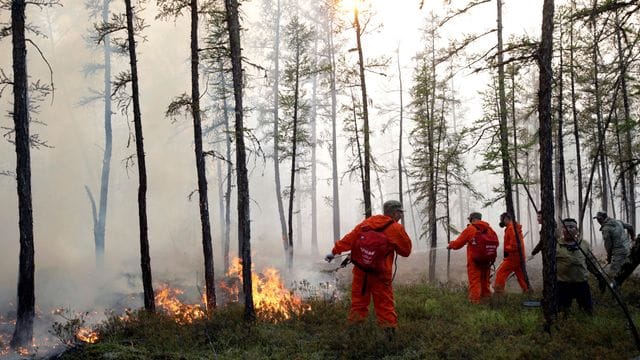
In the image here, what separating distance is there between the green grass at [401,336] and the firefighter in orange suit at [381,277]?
0.88ft

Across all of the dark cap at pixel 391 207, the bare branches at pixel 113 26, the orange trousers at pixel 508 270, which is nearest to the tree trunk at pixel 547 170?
the dark cap at pixel 391 207

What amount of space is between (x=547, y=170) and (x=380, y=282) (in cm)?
347

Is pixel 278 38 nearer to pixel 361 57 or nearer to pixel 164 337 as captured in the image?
pixel 361 57

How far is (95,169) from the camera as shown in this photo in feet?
111

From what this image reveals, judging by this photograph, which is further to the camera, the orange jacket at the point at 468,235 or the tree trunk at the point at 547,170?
the orange jacket at the point at 468,235

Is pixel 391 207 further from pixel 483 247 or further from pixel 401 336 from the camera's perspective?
pixel 483 247

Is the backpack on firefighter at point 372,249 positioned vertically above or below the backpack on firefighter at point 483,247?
above

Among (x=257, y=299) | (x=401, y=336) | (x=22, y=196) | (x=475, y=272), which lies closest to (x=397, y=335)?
(x=401, y=336)

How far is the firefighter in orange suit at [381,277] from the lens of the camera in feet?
24.7

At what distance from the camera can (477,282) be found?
33.9 ft

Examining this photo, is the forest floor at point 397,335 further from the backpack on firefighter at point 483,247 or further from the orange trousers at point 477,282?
the backpack on firefighter at point 483,247

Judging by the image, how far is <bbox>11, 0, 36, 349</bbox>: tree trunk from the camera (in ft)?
37.4

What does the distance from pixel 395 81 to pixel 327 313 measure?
26419 millimetres

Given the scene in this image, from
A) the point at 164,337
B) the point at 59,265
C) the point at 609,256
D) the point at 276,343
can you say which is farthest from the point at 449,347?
the point at 59,265
